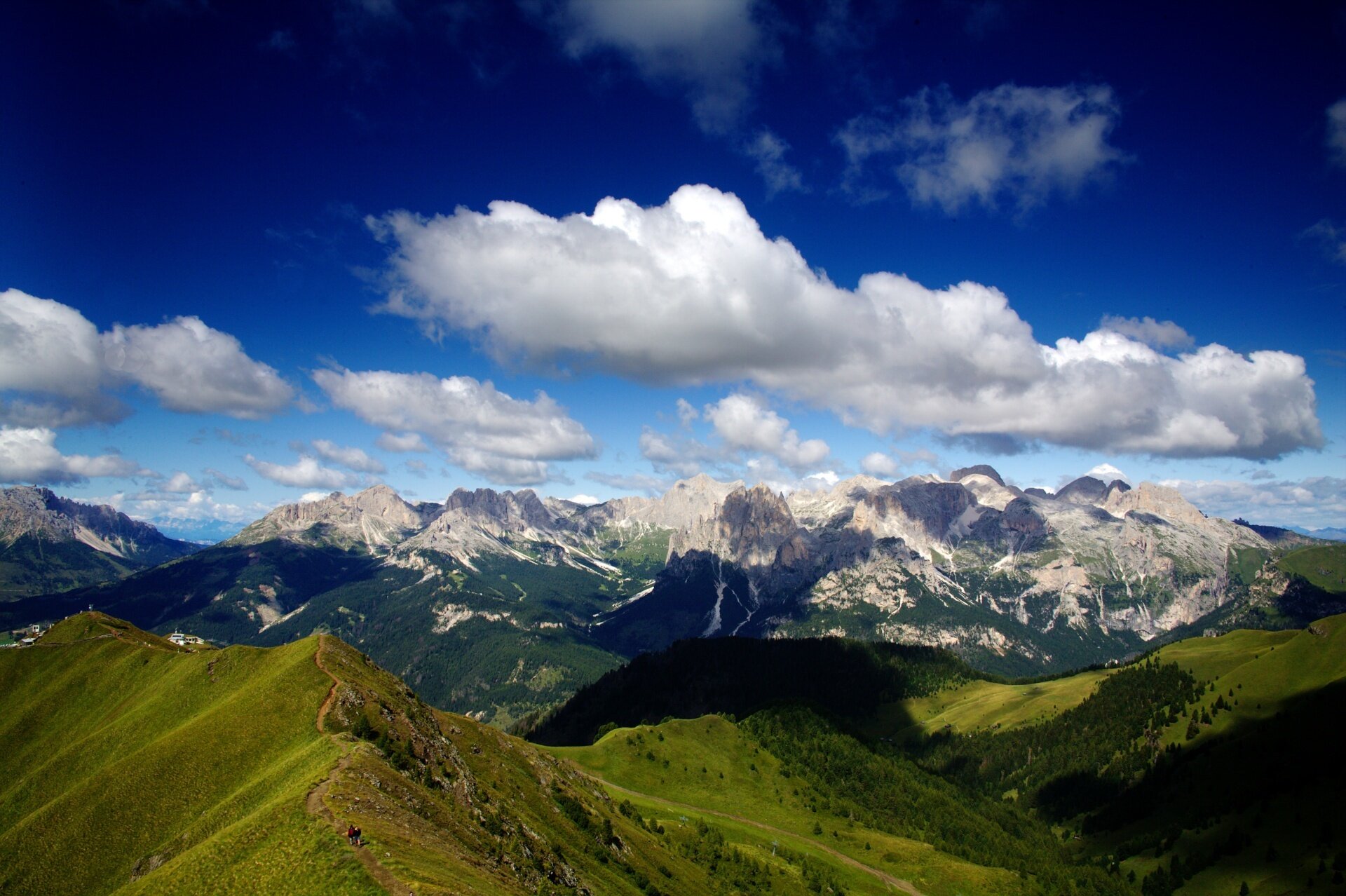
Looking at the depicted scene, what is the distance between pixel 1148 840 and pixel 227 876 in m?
240

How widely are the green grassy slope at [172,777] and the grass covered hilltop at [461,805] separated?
23 cm

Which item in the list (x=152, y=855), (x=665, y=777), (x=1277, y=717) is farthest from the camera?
(x=1277, y=717)

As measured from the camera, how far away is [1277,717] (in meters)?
198

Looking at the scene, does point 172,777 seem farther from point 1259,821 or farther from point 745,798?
point 1259,821

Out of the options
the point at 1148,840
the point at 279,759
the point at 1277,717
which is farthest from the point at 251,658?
the point at 1277,717

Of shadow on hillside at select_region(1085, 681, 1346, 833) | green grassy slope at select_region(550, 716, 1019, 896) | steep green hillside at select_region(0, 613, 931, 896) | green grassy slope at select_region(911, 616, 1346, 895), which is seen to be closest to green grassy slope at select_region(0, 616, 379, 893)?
steep green hillside at select_region(0, 613, 931, 896)

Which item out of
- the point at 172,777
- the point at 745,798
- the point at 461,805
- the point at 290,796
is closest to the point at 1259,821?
the point at 745,798

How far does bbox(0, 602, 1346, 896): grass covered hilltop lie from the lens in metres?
41.1

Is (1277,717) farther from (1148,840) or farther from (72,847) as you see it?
(72,847)

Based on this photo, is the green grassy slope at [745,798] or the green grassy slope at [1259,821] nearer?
the green grassy slope at [745,798]

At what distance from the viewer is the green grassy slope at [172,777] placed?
36.7m

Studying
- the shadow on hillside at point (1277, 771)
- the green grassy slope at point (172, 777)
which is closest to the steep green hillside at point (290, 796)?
the green grassy slope at point (172, 777)

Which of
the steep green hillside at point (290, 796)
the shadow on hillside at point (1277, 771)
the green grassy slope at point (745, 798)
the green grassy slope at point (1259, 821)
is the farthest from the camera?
the shadow on hillside at point (1277, 771)

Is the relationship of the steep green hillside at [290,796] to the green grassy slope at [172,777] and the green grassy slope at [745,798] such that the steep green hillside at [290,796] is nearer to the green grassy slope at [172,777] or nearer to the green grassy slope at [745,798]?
the green grassy slope at [172,777]
